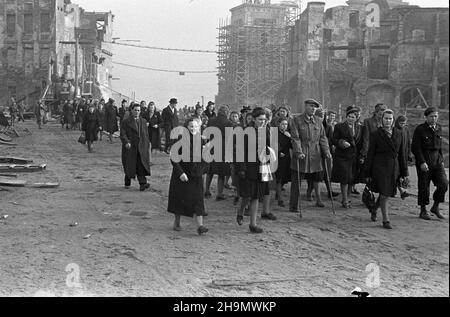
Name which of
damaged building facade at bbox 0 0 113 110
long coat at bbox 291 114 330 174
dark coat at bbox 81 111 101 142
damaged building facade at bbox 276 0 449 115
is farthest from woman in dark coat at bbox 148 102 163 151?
damaged building facade at bbox 276 0 449 115

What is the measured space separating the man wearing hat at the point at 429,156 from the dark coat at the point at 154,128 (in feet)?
32.4

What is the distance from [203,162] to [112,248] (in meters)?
1.67

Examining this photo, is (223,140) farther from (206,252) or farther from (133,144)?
(206,252)

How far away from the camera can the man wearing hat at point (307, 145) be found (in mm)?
8711

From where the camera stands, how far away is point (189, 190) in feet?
23.5

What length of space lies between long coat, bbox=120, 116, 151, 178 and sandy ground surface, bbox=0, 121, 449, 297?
851mm

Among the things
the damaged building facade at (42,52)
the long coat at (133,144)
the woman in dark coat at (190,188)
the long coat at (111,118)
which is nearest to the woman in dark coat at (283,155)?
the woman in dark coat at (190,188)

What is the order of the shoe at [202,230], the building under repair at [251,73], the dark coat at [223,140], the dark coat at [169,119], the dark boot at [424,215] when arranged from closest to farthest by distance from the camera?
the shoe at [202,230]
the dark boot at [424,215]
the dark coat at [223,140]
the dark coat at [169,119]
the building under repair at [251,73]

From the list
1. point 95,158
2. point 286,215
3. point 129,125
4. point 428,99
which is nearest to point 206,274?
point 286,215

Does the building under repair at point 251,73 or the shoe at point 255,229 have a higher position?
the building under repair at point 251,73

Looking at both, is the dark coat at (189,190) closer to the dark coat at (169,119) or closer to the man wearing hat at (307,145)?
the man wearing hat at (307,145)

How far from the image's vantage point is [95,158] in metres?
16.8

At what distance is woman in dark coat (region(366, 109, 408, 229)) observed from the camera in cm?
761

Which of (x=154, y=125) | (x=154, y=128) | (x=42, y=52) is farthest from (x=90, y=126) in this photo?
(x=42, y=52)
